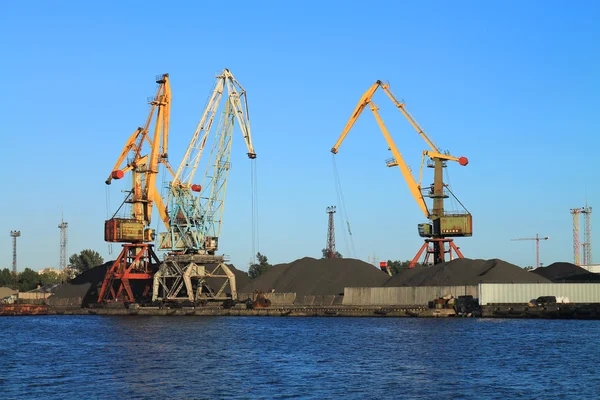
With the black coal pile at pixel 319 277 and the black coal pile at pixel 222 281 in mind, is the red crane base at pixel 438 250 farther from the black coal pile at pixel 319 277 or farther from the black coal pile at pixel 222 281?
the black coal pile at pixel 222 281

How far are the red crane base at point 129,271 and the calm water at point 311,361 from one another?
3830 centimetres

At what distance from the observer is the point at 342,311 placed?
346ft

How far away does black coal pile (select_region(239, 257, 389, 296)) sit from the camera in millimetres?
123625

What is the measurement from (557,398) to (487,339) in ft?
91.3

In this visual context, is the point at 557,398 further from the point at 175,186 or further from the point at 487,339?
the point at 175,186

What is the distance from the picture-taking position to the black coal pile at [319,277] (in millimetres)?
123625

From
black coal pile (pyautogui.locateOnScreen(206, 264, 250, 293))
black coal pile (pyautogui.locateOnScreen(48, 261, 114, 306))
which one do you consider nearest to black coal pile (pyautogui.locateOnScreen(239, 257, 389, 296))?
black coal pile (pyautogui.locateOnScreen(206, 264, 250, 293))

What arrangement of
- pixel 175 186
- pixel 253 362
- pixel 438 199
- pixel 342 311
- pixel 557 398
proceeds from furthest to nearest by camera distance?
pixel 438 199
pixel 175 186
pixel 342 311
pixel 253 362
pixel 557 398

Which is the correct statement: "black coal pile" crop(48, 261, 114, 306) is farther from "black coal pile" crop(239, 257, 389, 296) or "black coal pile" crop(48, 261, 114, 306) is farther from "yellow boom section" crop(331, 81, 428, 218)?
"yellow boom section" crop(331, 81, 428, 218)

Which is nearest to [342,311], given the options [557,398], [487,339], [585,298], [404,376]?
[585,298]

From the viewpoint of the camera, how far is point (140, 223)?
422 feet

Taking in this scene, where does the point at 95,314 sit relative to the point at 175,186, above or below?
below

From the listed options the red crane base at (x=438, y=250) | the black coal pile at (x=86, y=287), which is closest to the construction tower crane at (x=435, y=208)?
the red crane base at (x=438, y=250)

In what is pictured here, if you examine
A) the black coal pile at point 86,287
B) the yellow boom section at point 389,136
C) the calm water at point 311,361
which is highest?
the yellow boom section at point 389,136
